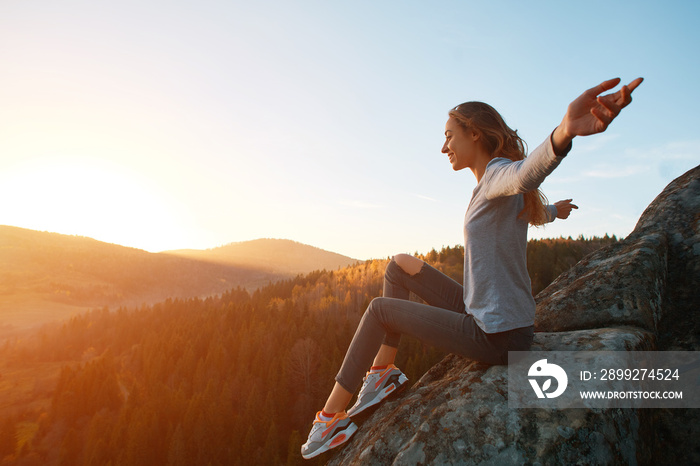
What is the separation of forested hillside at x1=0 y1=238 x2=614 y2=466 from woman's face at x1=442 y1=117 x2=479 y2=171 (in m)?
34.1

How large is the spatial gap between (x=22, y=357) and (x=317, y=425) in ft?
402

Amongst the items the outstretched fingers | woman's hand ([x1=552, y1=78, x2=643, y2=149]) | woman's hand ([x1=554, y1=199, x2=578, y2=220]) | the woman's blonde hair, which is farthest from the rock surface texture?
the outstretched fingers

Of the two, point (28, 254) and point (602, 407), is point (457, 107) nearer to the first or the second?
point (602, 407)

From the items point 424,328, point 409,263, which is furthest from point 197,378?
point 424,328

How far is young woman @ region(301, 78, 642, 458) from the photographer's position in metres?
2.96

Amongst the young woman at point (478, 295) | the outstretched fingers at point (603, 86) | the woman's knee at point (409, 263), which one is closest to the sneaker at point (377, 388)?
the young woman at point (478, 295)

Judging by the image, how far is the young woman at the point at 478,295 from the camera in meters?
2.96

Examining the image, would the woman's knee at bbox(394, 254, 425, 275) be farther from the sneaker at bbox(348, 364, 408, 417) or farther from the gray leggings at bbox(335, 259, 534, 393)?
the sneaker at bbox(348, 364, 408, 417)

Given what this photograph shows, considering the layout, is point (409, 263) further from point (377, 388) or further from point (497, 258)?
point (377, 388)

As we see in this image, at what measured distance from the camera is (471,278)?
312 centimetres

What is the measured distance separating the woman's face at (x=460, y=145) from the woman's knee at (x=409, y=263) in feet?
3.28

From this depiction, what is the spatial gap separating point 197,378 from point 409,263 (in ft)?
210

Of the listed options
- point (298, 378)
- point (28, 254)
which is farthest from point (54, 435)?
point (28, 254)

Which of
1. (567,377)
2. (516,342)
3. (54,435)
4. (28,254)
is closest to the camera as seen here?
(567,377)
